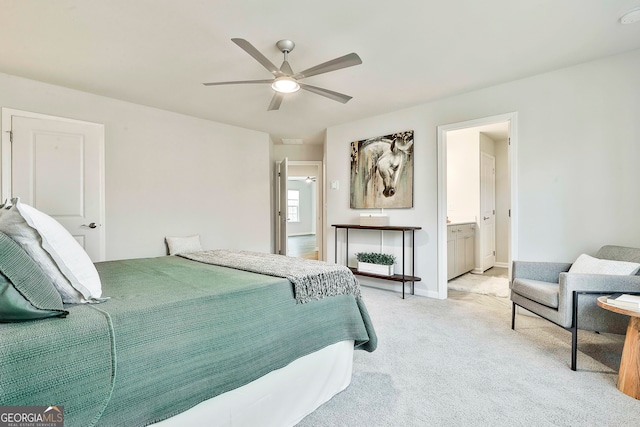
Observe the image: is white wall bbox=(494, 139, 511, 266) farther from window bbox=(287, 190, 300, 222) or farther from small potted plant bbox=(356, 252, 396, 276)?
window bbox=(287, 190, 300, 222)

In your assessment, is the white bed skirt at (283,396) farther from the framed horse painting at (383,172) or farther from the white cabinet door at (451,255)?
the white cabinet door at (451,255)

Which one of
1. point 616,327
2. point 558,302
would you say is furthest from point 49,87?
point 616,327

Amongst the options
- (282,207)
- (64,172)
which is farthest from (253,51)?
(282,207)

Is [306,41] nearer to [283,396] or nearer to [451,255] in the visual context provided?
[283,396]

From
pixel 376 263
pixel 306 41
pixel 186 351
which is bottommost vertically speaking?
pixel 376 263

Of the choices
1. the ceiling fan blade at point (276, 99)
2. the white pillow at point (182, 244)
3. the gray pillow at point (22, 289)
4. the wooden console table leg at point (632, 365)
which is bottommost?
the wooden console table leg at point (632, 365)

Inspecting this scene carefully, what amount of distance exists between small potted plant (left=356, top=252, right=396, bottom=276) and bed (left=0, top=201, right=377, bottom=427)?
209 cm

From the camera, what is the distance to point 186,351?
1100mm

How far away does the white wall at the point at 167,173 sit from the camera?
3357 millimetres

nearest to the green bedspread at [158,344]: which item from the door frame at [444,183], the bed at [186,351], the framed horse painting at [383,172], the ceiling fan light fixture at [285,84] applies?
the bed at [186,351]

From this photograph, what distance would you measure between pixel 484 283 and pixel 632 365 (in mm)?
2788

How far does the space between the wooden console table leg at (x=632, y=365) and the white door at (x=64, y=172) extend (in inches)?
184

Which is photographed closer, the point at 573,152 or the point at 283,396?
the point at 283,396

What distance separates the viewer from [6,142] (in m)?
2.91
